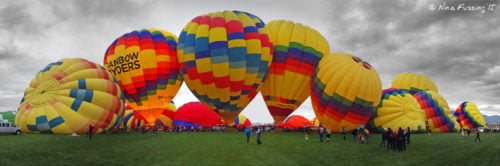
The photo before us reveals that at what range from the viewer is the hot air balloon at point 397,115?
26.6 m

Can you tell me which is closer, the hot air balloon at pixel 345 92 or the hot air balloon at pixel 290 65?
the hot air balloon at pixel 345 92

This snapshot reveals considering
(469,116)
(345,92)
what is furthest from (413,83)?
(345,92)

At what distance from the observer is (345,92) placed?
23906 mm

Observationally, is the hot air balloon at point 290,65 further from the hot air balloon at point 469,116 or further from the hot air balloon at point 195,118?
the hot air balloon at point 469,116

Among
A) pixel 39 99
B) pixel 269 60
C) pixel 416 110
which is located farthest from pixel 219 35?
pixel 416 110

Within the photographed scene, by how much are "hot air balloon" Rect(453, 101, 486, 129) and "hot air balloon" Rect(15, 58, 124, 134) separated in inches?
1650

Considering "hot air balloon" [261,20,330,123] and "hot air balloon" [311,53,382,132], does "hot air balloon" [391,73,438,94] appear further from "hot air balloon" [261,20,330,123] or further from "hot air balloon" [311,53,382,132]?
"hot air balloon" [261,20,330,123]

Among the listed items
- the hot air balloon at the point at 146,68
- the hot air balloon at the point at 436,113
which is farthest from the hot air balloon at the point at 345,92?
the hot air balloon at the point at 146,68

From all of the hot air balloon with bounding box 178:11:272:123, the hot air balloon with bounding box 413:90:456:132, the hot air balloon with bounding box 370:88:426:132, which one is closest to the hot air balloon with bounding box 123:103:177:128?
the hot air balloon with bounding box 178:11:272:123

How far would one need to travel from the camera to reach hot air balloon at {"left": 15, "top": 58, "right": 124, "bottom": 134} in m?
20.8

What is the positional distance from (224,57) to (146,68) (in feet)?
25.0

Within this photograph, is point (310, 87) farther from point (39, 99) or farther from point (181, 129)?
point (39, 99)

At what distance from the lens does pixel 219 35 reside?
24.1 metres

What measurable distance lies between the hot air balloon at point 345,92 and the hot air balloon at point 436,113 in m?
8.45
